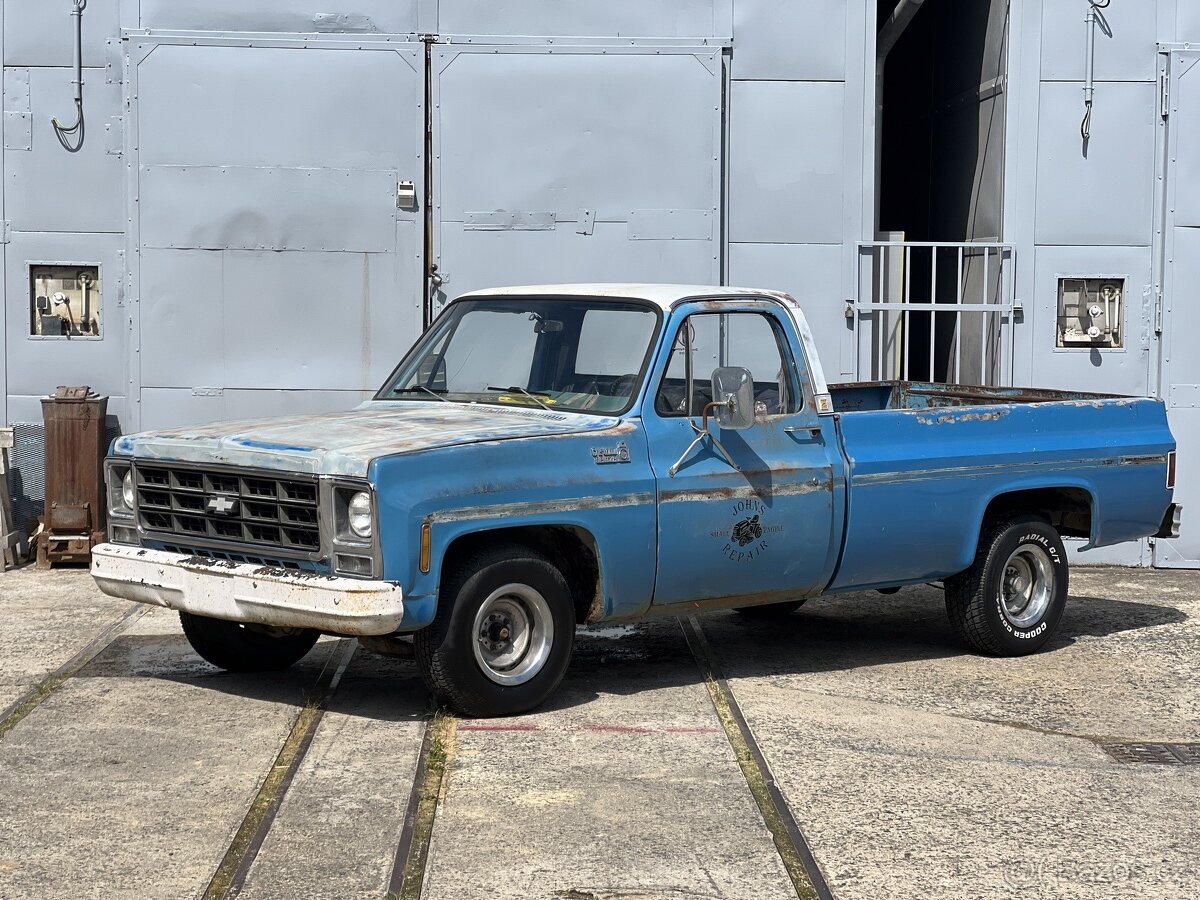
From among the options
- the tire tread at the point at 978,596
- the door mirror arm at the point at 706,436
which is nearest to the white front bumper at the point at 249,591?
the door mirror arm at the point at 706,436

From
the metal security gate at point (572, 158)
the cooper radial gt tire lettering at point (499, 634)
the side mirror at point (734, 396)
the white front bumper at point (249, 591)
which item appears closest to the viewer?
the white front bumper at point (249, 591)

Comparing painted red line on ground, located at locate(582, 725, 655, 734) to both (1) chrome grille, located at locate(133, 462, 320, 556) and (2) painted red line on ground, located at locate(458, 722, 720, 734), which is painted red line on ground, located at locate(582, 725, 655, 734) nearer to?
(2) painted red line on ground, located at locate(458, 722, 720, 734)

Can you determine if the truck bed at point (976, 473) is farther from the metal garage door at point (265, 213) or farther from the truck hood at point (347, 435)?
the metal garage door at point (265, 213)

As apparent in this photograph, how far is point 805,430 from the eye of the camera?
320 inches

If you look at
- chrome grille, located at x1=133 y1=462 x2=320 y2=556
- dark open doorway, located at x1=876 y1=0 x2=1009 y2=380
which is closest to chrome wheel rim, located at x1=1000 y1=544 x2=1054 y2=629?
dark open doorway, located at x1=876 y1=0 x2=1009 y2=380

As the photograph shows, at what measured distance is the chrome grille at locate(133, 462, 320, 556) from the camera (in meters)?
6.93

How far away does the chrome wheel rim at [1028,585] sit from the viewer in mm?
9117

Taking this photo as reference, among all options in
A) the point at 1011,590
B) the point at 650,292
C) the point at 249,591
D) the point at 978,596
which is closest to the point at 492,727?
the point at 249,591

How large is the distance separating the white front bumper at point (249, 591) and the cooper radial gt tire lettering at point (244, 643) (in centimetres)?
50

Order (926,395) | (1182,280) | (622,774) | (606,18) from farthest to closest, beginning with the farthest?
(1182,280) < (606,18) < (926,395) < (622,774)

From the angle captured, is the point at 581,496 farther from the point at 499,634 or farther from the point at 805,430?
the point at 805,430

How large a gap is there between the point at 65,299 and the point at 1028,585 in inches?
282

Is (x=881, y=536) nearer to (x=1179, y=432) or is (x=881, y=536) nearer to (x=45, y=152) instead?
(x=1179, y=432)

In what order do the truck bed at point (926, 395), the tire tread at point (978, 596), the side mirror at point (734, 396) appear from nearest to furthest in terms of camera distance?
the side mirror at point (734, 396), the tire tread at point (978, 596), the truck bed at point (926, 395)
